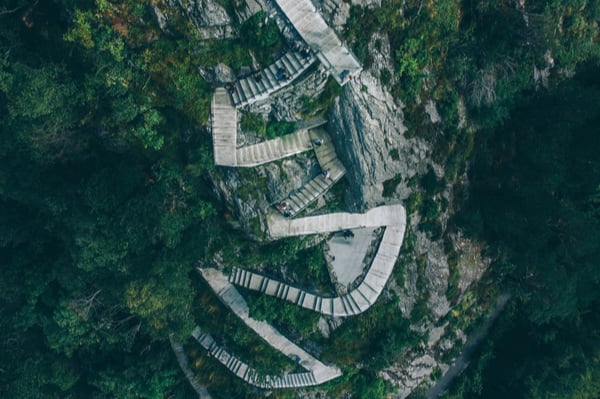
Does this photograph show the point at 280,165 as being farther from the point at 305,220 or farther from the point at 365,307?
the point at 365,307

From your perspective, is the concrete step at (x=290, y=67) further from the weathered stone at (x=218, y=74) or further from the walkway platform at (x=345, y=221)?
the walkway platform at (x=345, y=221)

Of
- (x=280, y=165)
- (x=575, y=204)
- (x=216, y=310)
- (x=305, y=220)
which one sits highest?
(x=280, y=165)

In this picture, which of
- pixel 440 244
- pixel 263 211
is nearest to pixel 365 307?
pixel 440 244

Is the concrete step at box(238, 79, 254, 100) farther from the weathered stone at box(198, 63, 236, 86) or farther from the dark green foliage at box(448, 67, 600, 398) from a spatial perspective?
the dark green foliage at box(448, 67, 600, 398)

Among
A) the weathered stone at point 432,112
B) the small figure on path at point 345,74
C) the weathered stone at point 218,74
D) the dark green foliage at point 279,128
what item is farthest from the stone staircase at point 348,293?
the weathered stone at point 218,74

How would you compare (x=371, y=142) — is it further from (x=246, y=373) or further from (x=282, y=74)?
(x=246, y=373)

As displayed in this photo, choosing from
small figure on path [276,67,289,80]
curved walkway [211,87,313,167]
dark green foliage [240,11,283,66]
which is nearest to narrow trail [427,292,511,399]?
curved walkway [211,87,313,167]
